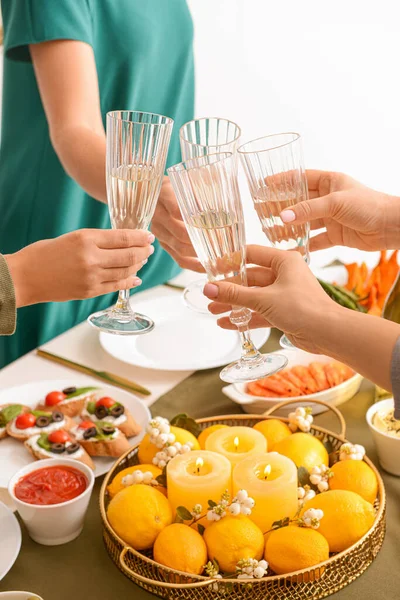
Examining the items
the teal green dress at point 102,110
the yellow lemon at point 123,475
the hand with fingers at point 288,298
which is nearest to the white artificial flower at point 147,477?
the yellow lemon at point 123,475

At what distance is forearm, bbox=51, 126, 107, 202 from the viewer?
177 cm

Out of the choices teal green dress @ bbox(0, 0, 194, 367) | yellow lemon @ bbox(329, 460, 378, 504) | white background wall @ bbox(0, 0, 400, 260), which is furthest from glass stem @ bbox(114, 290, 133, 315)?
white background wall @ bbox(0, 0, 400, 260)

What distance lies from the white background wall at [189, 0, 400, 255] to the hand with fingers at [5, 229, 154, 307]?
3741mm

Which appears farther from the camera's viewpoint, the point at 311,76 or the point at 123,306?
the point at 311,76

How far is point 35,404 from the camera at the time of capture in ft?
5.50

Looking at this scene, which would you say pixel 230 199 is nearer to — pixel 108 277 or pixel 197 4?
pixel 108 277

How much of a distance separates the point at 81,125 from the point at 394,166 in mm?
3658

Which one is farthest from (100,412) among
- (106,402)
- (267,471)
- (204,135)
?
(204,135)

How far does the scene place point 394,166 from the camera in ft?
16.6

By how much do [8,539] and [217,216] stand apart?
637 millimetres

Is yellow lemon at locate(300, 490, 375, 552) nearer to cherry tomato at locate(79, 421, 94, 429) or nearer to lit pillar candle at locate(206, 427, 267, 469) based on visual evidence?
lit pillar candle at locate(206, 427, 267, 469)

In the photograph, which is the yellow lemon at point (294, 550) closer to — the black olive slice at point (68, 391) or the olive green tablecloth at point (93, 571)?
the olive green tablecloth at point (93, 571)

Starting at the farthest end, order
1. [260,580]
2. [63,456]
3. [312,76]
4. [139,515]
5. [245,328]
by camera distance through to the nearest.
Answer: [312,76] < [63,456] < [245,328] < [139,515] < [260,580]

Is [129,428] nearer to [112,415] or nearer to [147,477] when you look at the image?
[112,415]
